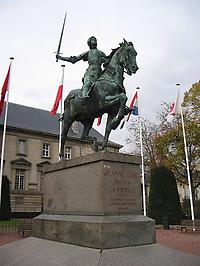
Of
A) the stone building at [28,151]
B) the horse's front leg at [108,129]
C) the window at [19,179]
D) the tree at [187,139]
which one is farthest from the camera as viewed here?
the window at [19,179]

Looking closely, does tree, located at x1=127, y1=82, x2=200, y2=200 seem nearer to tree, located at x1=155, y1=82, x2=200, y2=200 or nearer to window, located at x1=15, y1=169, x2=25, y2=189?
tree, located at x1=155, y1=82, x2=200, y2=200

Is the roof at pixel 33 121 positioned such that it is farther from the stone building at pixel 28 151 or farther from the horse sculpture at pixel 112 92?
the horse sculpture at pixel 112 92

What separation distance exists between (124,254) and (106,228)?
57 cm

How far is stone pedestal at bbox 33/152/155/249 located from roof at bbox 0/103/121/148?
35607 millimetres

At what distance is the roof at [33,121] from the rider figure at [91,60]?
34.1m

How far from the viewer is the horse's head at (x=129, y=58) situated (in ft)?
24.5

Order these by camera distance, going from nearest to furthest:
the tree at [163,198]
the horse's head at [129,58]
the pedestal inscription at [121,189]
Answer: the pedestal inscription at [121,189] < the horse's head at [129,58] < the tree at [163,198]

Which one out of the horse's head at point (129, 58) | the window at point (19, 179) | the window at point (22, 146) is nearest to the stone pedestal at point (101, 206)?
the horse's head at point (129, 58)

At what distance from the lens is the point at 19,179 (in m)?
41.1

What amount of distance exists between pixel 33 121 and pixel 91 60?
38437 mm

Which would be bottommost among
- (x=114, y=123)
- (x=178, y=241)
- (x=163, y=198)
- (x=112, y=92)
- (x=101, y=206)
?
(x=178, y=241)

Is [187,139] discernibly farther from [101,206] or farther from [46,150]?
[101,206]

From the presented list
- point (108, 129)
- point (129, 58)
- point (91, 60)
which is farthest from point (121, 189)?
point (91, 60)

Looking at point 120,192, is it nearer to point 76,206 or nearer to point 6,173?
point 76,206
